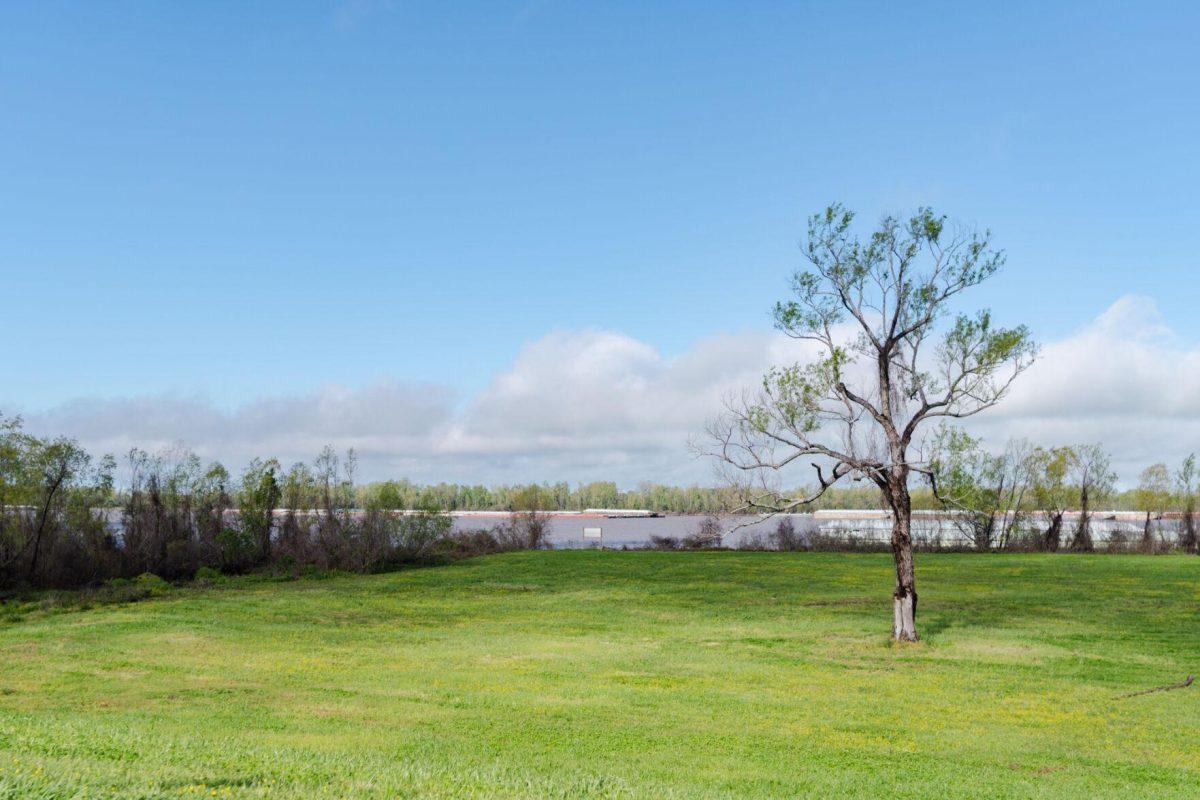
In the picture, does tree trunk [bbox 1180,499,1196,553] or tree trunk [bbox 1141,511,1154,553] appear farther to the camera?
tree trunk [bbox 1180,499,1196,553]

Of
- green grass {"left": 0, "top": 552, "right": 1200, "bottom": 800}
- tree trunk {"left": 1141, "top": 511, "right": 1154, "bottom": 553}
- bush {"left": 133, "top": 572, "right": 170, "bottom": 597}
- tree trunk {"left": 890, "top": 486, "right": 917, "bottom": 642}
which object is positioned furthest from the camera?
tree trunk {"left": 1141, "top": 511, "right": 1154, "bottom": 553}

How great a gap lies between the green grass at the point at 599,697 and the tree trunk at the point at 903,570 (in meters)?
0.52

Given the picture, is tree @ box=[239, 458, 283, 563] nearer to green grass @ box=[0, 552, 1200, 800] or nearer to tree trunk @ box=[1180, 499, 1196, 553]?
green grass @ box=[0, 552, 1200, 800]

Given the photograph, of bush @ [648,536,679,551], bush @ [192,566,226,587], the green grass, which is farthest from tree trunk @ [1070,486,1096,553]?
bush @ [192,566,226,587]

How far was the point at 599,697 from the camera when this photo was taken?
1298cm

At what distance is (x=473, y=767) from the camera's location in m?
8.56

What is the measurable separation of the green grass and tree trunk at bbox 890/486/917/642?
1.70 ft

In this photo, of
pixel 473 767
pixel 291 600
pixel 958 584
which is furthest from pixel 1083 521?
pixel 473 767

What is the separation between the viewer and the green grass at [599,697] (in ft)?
26.5

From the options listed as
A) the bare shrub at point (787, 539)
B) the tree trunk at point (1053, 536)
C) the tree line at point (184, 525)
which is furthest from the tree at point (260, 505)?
the tree trunk at point (1053, 536)

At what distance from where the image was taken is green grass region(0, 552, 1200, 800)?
8.09 m

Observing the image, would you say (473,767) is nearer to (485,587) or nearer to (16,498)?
(485,587)

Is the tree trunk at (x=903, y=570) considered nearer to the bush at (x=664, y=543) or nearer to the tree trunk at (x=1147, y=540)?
the bush at (x=664, y=543)

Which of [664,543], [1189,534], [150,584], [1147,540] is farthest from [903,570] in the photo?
[1189,534]
